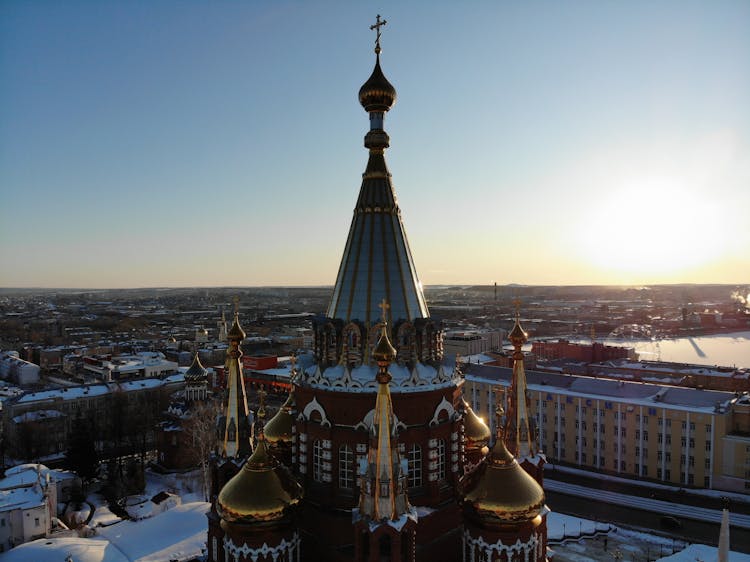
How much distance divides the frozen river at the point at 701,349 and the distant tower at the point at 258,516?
92451 mm

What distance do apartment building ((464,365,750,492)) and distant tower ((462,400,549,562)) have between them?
26548mm

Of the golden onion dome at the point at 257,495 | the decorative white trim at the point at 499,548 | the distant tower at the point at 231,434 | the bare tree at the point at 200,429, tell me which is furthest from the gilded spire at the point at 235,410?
the bare tree at the point at 200,429

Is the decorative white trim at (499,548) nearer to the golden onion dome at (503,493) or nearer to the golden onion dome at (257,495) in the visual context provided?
the golden onion dome at (503,493)

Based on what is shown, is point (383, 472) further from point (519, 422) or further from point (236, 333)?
point (236, 333)

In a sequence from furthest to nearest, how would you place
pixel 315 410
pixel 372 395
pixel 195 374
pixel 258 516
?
pixel 195 374 → pixel 315 410 → pixel 372 395 → pixel 258 516

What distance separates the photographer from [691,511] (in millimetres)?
35656

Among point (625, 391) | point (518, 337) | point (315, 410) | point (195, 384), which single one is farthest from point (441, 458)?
point (195, 384)

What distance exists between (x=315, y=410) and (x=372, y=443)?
9.45 ft

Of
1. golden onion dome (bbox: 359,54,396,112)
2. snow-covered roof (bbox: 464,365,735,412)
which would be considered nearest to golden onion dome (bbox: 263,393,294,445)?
golden onion dome (bbox: 359,54,396,112)

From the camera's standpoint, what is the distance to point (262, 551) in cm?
1354

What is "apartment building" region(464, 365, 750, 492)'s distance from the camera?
39.3 metres

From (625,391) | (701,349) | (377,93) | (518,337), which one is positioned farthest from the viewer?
(701,349)

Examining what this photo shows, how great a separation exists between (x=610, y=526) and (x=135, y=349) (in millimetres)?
98994

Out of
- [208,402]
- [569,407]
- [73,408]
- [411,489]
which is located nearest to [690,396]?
[569,407]
